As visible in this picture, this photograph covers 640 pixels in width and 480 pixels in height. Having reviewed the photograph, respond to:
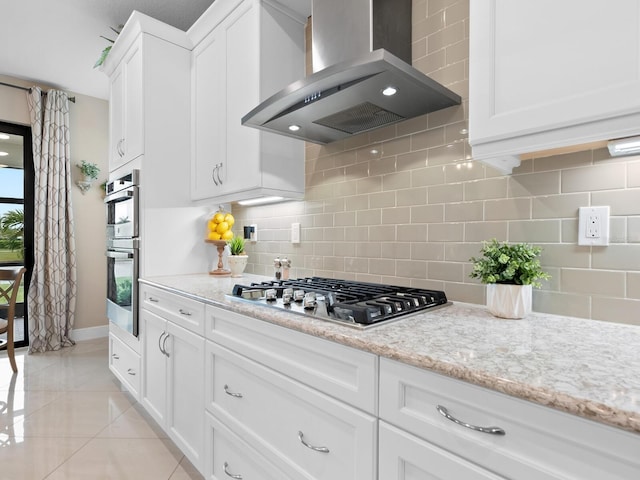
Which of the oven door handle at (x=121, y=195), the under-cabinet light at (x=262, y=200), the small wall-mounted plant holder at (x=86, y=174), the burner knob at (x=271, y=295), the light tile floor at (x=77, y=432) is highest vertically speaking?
the small wall-mounted plant holder at (x=86, y=174)

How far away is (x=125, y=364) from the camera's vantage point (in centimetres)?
262

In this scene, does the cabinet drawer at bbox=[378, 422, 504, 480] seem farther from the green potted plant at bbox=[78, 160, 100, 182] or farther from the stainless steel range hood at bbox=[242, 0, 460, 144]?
the green potted plant at bbox=[78, 160, 100, 182]

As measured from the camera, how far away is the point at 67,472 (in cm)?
183

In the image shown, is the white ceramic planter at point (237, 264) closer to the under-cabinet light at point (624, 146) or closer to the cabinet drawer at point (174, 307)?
the cabinet drawer at point (174, 307)

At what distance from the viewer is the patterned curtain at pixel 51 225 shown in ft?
12.1

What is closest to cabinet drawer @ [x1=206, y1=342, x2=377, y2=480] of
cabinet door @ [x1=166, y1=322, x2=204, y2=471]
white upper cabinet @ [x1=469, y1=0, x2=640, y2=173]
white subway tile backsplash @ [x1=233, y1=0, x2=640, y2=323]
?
cabinet door @ [x1=166, y1=322, x2=204, y2=471]

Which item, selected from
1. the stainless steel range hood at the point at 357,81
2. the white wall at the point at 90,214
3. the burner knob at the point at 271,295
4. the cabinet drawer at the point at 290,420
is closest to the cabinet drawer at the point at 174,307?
the cabinet drawer at the point at 290,420

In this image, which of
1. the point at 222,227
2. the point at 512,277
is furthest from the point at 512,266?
the point at 222,227

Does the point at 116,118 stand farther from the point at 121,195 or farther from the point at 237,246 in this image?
the point at 237,246

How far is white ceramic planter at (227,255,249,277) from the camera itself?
240cm

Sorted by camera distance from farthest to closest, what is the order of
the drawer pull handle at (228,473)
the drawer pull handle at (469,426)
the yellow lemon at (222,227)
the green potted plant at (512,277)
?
1. the yellow lemon at (222,227)
2. the drawer pull handle at (228,473)
3. the green potted plant at (512,277)
4. the drawer pull handle at (469,426)

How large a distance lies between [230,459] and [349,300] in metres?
0.84

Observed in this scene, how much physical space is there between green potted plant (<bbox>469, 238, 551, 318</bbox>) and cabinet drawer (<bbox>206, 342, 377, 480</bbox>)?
0.58 metres

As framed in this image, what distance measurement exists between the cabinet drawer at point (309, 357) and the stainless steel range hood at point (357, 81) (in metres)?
0.87
